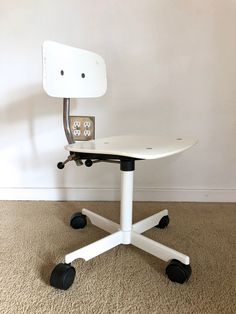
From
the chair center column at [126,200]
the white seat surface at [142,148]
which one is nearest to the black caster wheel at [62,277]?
the chair center column at [126,200]

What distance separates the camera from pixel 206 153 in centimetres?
152

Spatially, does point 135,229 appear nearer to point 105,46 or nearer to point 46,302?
point 46,302

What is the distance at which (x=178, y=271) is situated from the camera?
2.83ft

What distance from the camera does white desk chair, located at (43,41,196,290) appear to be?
86 cm

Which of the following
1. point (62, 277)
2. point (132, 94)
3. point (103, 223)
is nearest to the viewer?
point (62, 277)

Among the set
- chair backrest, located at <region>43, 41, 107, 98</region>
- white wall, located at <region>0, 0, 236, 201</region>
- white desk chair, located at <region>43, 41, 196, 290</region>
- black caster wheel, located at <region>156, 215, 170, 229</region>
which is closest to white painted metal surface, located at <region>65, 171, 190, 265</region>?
white desk chair, located at <region>43, 41, 196, 290</region>

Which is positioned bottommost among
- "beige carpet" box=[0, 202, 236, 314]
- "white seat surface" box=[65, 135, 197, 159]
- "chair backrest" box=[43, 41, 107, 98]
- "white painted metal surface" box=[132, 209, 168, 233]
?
"beige carpet" box=[0, 202, 236, 314]

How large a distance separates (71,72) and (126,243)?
2.17 ft

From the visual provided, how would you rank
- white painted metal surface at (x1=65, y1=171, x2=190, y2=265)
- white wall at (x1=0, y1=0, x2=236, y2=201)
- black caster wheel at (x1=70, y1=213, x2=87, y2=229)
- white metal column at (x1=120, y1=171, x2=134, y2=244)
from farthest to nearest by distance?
white wall at (x1=0, y1=0, x2=236, y2=201) < black caster wheel at (x1=70, y1=213, x2=87, y2=229) < white metal column at (x1=120, y1=171, x2=134, y2=244) < white painted metal surface at (x1=65, y1=171, x2=190, y2=265)

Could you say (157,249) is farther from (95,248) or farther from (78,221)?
(78,221)

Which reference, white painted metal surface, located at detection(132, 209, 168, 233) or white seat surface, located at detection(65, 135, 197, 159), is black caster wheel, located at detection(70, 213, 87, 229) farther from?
white seat surface, located at detection(65, 135, 197, 159)

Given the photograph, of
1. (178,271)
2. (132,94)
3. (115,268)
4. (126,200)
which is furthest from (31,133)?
(178,271)

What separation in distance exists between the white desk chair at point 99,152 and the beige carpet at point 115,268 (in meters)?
0.05

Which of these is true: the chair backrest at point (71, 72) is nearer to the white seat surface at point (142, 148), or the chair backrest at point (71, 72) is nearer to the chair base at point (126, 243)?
the white seat surface at point (142, 148)
